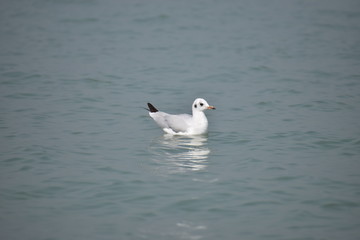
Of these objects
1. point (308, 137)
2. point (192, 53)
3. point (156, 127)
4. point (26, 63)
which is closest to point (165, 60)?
point (192, 53)

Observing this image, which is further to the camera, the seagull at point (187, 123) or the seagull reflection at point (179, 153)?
the seagull at point (187, 123)

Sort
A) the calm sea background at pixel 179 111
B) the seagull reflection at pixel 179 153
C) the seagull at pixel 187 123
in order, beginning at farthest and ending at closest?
the seagull at pixel 187 123 → the seagull reflection at pixel 179 153 → the calm sea background at pixel 179 111

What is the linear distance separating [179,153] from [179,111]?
3549 millimetres

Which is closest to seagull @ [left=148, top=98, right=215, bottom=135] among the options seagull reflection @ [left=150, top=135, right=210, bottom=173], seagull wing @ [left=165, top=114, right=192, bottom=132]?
seagull wing @ [left=165, top=114, right=192, bottom=132]

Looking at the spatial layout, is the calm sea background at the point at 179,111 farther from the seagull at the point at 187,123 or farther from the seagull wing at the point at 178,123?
the seagull wing at the point at 178,123

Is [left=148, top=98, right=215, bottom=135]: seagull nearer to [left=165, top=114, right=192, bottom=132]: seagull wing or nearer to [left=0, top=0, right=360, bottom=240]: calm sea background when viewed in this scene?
[left=165, top=114, right=192, bottom=132]: seagull wing

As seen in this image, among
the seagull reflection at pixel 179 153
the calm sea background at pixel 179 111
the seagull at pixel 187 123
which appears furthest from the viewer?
the seagull at pixel 187 123

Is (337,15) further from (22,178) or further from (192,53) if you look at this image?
(22,178)

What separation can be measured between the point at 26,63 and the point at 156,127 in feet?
24.4

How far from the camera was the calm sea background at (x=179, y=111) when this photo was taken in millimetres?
8547

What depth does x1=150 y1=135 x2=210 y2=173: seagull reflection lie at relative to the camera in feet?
34.7

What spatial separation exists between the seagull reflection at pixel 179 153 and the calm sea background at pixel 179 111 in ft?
0.14

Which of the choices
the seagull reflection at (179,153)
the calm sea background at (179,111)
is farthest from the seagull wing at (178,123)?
the calm sea background at (179,111)

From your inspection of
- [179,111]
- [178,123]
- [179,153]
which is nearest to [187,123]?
[178,123]
